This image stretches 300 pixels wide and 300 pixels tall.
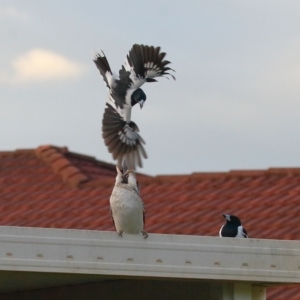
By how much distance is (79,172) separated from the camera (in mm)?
14367

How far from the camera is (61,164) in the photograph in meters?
14.7

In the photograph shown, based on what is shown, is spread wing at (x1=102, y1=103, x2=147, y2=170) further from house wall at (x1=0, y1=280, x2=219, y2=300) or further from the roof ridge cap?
the roof ridge cap

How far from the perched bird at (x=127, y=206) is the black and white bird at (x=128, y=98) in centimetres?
18

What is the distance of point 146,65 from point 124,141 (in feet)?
2.66

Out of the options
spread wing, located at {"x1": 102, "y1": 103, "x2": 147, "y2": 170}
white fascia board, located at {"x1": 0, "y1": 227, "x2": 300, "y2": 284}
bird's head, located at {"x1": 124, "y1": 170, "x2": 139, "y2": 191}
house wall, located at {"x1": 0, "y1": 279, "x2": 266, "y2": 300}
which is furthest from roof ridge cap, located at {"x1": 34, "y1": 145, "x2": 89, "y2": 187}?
white fascia board, located at {"x1": 0, "y1": 227, "x2": 300, "y2": 284}

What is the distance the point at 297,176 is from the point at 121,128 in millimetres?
5187

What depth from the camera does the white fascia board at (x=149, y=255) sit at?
741 centimetres

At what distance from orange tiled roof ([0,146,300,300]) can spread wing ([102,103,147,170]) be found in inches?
120

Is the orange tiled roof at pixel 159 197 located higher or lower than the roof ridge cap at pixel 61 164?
lower

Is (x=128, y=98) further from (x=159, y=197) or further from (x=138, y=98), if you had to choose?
(x=159, y=197)

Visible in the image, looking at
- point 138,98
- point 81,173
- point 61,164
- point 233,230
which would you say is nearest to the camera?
point 138,98

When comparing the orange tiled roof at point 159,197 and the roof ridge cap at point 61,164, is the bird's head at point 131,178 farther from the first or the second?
the roof ridge cap at point 61,164

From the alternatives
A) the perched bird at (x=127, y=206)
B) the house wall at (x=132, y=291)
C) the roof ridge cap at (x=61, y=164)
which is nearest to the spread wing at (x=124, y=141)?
the perched bird at (x=127, y=206)

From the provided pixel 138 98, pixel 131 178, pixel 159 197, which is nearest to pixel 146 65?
pixel 138 98
